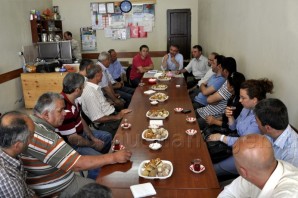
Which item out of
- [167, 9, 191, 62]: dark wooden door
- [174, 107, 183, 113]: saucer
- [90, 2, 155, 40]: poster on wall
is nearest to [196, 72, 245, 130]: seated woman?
[174, 107, 183, 113]: saucer

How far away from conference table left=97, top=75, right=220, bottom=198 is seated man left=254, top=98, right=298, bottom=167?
43cm

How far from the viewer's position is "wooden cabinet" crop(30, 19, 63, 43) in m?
6.10

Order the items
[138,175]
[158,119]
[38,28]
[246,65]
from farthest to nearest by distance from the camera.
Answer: [38,28] < [246,65] < [158,119] < [138,175]

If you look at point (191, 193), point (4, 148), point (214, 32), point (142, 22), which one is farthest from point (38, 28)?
point (191, 193)

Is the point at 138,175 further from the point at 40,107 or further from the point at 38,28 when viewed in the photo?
the point at 38,28

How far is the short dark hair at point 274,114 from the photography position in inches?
64.3

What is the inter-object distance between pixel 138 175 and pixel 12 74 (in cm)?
476

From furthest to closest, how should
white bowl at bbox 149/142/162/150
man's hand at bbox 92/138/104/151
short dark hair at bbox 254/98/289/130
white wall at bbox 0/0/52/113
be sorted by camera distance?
white wall at bbox 0/0/52/113
man's hand at bbox 92/138/104/151
white bowl at bbox 149/142/162/150
short dark hair at bbox 254/98/289/130

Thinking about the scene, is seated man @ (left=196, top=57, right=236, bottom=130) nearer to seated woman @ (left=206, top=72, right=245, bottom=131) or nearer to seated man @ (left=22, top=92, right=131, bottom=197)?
seated woman @ (left=206, top=72, right=245, bottom=131)

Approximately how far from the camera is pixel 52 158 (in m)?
1.69

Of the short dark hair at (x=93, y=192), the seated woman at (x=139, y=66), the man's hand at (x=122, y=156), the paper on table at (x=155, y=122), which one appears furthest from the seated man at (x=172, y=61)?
the short dark hair at (x=93, y=192)

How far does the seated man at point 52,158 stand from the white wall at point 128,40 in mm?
5777

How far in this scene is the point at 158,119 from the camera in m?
2.54

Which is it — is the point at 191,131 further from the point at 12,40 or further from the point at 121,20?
the point at 121,20
